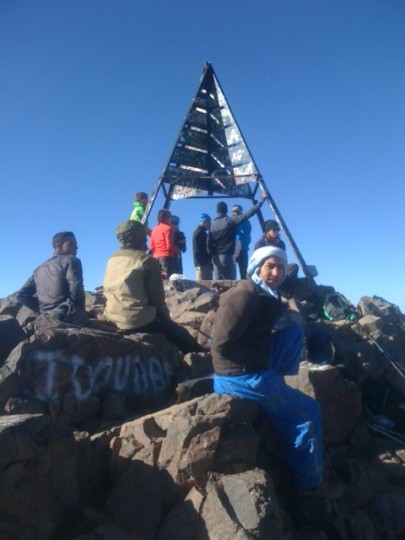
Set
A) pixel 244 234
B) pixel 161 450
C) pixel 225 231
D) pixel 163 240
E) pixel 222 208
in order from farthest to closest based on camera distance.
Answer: pixel 244 234 < pixel 222 208 < pixel 225 231 < pixel 163 240 < pixel 161 450

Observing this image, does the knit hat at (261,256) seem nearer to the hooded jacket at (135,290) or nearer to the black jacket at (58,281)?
the hooded jacket at (135,290)

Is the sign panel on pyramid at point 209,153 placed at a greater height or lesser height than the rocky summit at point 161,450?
greater

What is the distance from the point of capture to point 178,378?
235 inches

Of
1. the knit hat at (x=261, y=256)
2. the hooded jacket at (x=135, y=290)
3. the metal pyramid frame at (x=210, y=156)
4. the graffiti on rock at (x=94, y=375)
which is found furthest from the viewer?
the metal pyramid frame at (x=210, y=156)

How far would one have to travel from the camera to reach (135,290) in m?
6.16

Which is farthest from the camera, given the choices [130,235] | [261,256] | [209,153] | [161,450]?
[209,153]

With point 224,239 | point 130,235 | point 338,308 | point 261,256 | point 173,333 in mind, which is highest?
point 224,239

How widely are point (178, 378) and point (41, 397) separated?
1.82 meters

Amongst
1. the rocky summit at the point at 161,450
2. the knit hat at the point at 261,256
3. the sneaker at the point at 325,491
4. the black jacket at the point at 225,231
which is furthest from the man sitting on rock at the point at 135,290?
the black jacket at the point at 225,231

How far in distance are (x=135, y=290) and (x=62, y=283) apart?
1558 millimetres

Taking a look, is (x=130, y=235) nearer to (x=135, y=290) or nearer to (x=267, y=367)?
(x=135, y=290)

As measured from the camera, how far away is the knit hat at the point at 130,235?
6.34 metres

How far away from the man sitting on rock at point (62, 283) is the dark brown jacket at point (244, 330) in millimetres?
3076

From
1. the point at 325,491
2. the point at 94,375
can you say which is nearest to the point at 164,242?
the point at 94,375
